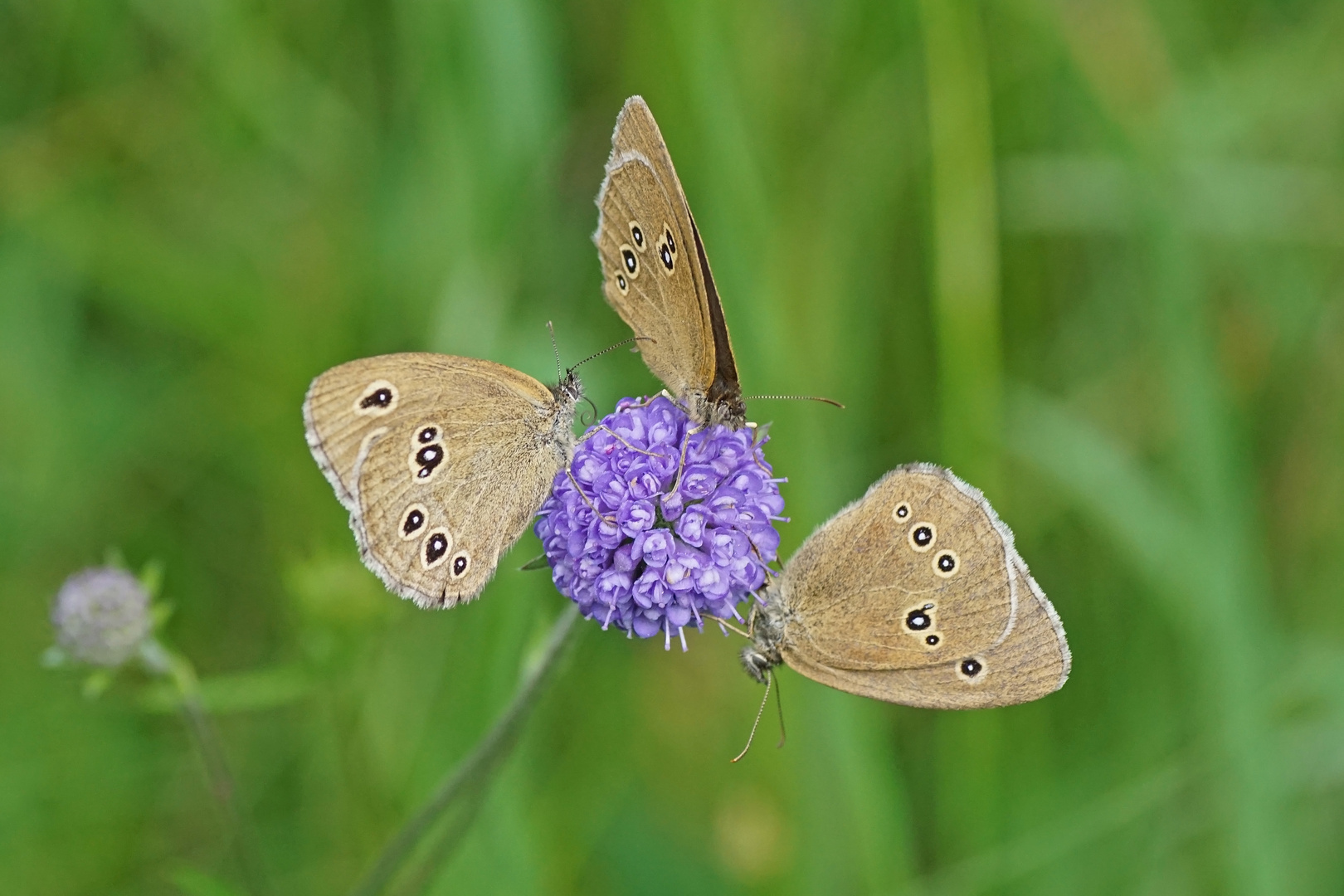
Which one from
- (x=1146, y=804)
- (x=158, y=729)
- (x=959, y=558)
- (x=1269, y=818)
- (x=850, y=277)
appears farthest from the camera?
(x=850, y=277)

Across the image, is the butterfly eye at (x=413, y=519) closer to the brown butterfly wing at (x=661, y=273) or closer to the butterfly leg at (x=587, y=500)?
the butterfly leg at (x=587, y=500)

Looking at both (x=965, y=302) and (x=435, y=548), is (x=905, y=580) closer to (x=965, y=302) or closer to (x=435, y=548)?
(x=435, y=548)

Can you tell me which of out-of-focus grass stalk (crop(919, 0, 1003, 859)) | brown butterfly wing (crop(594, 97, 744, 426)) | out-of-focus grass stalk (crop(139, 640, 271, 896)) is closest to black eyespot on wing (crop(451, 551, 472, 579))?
brown butterfly wing (crop(594, 97, 744, 426))

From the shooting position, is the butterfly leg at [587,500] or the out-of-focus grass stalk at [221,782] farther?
the out-of-focus grass stalk at [221,782]

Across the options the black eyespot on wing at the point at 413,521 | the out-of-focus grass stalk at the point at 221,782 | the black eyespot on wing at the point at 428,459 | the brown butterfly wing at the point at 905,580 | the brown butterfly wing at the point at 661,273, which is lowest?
the out-of-focus grass stalk at the point at 221,782

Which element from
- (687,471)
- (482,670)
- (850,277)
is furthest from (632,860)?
(850,277)

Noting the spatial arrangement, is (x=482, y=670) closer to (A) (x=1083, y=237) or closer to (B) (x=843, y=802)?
(B) (x=843, y=802)

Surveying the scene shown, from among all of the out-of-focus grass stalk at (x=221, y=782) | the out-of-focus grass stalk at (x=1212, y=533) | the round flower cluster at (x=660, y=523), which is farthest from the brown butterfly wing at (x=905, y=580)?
the out-of-focus grass stalk at (x=221, y=782)
